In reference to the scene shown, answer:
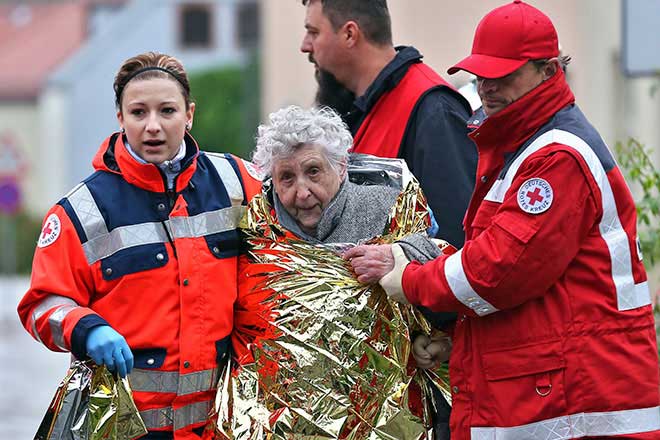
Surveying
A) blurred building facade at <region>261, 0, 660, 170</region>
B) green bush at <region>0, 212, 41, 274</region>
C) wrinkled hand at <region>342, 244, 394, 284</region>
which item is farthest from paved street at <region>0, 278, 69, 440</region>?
green bush at <region>0, 212, 41, 274</region>

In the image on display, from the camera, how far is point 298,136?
415 cm

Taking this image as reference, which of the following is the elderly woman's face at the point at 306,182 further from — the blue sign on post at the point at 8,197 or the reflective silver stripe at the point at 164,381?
the blue sign on post at the point at 8,197

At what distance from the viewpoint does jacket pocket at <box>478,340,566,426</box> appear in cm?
375

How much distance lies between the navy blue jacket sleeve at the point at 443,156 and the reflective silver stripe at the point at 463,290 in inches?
25.6

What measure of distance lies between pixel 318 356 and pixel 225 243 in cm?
50

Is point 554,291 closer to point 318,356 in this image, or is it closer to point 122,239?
point 318,356

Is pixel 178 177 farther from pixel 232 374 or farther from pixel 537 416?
pixel 537 416

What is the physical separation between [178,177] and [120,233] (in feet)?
0.89

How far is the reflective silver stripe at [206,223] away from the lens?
165 inches

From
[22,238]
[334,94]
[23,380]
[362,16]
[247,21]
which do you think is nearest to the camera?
[362,16]

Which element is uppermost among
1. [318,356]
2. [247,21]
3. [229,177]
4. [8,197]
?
[229,177]

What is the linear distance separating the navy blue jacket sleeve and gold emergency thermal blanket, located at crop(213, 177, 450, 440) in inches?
14.7

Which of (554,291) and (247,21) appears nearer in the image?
(554,291)

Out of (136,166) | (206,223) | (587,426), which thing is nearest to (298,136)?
(206,223)
